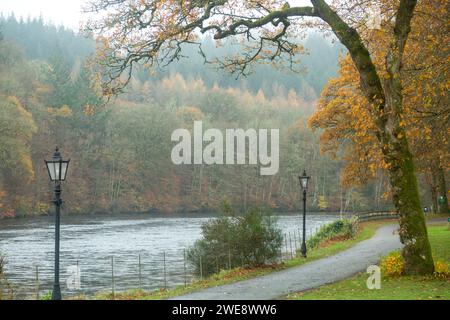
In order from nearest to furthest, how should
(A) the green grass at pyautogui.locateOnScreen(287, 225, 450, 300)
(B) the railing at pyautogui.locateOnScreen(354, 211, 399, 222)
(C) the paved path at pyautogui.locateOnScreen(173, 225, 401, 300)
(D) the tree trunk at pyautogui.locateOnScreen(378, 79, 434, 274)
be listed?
(A) the green grass at pyautogui.locateOnScreen(287, 225, 450, 300), (C) the paved path at pyautogui.locateOnScreen(173, 225, 401, 300), (D) the tree trunk at pyautogui.locateOnScreen(378, 79, 434, 274), (B) the railing at pyautogui.locateOnScreen(354, 211, 399, 222)

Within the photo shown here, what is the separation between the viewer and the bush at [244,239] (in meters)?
20.9

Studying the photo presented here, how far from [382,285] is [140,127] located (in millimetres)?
70825

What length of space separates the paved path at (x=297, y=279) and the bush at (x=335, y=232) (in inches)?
318

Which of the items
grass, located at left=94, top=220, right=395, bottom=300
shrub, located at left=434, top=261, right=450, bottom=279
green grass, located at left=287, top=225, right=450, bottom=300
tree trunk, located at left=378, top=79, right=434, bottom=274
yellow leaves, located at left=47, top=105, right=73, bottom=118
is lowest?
grass, located at left=94, top=220, right=395, bottom=300

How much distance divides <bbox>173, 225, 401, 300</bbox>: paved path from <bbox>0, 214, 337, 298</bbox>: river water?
457cm

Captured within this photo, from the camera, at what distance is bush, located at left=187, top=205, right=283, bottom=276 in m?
20.9

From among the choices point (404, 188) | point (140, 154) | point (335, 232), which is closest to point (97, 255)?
point (335, 232)

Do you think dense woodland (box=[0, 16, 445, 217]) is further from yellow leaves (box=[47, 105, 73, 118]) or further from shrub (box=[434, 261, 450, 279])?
shrub (box=[434, 261, 450, 279])

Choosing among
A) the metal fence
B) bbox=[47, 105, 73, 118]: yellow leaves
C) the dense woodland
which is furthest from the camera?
bbox=[47, 105, 73, 118]: yellow leaves

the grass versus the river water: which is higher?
the grass

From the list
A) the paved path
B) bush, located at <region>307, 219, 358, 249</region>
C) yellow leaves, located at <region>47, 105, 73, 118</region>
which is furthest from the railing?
yellow leaves, located at <region>47, 105, 73, 118</region>

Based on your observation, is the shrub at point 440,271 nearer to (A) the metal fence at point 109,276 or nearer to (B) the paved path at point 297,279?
(B) the paved path at point 297,279

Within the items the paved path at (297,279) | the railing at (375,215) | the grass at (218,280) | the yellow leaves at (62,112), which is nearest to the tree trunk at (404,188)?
the paved path at (297,279)
